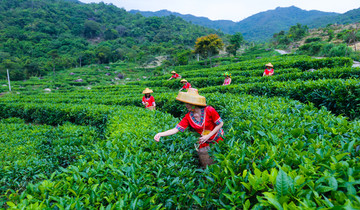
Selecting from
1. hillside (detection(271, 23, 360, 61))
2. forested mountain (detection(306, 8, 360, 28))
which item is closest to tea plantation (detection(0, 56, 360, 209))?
hillside (detection(271, 23, 360, 61))

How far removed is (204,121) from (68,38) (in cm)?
8595

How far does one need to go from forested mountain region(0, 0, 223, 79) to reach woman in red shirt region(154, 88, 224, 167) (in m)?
45.5

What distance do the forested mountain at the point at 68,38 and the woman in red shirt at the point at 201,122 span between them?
45529 mm

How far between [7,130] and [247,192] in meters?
Result: 8.23

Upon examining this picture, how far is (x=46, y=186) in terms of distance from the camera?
5.82ft

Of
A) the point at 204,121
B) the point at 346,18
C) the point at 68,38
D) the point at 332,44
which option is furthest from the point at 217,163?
the point at 346,18

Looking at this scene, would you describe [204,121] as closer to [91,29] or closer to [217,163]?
[217,163]

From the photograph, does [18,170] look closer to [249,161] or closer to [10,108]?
[249,161]

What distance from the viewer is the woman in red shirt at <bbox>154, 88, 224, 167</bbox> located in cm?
250

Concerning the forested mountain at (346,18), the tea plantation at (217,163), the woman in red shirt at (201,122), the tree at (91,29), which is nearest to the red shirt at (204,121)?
the woman in red shirt at (201,122)

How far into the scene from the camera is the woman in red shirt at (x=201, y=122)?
→ 250cm

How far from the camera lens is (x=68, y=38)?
6912 centimetres

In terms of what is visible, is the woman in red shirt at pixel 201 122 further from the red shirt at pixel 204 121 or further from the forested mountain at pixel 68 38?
the forested mountain at pixel 68 38

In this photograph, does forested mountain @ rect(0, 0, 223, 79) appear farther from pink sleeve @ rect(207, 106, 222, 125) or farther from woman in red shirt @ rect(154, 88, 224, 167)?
pink sleeve @ rect(207, 106, 222, 125)
